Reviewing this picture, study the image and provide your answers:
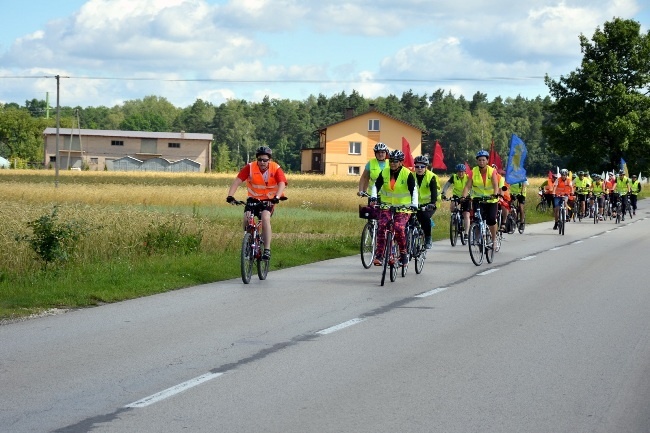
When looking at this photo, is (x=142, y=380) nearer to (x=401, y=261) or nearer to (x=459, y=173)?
(x=401, y=261)

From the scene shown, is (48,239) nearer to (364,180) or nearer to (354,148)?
(364,180)

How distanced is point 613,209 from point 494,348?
1274 inches

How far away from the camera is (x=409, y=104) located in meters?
190

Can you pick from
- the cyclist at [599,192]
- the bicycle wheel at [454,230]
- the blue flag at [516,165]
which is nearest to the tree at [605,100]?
the cyclist at [599,192]

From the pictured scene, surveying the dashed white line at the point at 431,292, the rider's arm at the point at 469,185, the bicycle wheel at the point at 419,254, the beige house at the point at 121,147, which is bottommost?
the dashed white line at the point at 431,292

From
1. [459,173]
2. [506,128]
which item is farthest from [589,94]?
[506,128]

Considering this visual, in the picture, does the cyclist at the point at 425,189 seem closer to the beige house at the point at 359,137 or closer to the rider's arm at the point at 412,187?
the rider's arm at the point at 412,187

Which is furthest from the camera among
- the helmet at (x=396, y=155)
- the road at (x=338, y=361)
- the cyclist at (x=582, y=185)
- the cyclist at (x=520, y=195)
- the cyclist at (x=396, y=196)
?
the cyclist at (x=582, y=185)

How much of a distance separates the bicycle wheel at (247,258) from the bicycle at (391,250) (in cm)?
181

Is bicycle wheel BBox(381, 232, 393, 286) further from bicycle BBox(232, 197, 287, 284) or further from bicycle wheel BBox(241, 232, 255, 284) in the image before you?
Answer: bicycle wheel BBox(241, 232, 255, 284)

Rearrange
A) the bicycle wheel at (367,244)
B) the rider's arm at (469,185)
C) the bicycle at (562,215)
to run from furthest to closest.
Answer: the bicycle at (562,215), the rider's arm at (469,185), the bicycle wheel at (367,244)

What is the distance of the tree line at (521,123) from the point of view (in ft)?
244

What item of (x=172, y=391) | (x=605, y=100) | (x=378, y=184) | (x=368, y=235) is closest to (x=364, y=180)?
(x=368, y=235)

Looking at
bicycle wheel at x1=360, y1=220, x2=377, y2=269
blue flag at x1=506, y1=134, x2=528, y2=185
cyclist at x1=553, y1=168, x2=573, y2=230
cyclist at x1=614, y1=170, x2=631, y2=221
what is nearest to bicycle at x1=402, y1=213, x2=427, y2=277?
bicycle wheel at x1=360, y1=220, x2=377, y2=269
